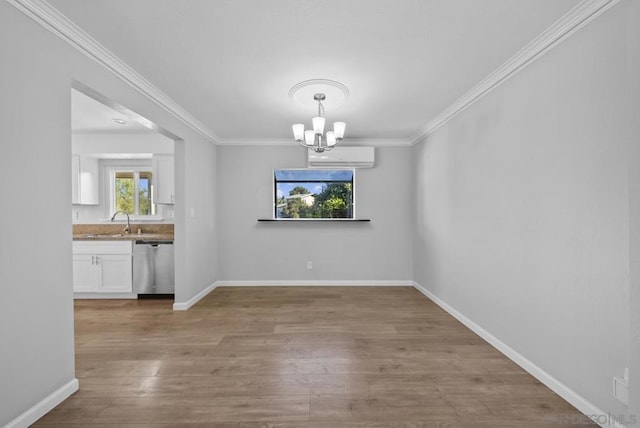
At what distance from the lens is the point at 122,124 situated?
4.32 m

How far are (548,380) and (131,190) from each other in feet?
19.0

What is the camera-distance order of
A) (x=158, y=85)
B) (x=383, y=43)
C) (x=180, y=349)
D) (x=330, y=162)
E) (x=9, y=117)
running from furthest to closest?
(x=330, y=162) < (x=158, y=85) < (x=180, y=349) < (x=383, y=43) < (x=9, y=117)

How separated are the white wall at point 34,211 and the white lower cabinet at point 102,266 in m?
2.50

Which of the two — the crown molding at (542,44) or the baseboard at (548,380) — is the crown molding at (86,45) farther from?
the baseboard at (548,380)

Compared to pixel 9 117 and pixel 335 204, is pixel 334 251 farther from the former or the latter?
pixel 9 117

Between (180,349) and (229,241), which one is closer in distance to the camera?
(180,349)

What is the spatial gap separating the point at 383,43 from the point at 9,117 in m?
2.29

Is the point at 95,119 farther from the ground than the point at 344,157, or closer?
farther from the ground

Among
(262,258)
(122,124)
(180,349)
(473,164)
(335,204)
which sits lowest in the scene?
(180,349)

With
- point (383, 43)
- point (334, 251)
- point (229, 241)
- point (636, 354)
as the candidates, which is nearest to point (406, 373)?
point (636, 354)

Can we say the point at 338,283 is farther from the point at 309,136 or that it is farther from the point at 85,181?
the point at 85,181

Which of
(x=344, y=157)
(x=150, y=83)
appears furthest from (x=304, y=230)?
(x=150, y=83)

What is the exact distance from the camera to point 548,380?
83.5 inches

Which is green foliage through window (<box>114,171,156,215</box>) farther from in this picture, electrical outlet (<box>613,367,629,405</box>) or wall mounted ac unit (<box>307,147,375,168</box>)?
electrical outlet (<box>613,367,629,405</box>)
